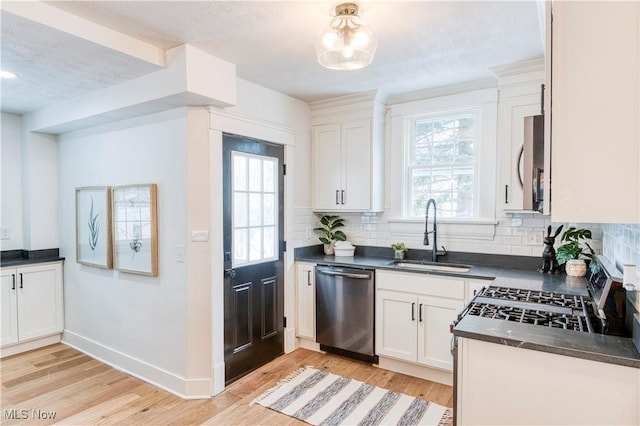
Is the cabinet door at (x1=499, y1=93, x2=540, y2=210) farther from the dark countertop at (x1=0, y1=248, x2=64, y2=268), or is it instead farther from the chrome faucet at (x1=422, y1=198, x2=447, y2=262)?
the dark countertop at (x1=0, y1=248, x2=64, y2=268)

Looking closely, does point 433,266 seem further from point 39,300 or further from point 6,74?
point 39,300

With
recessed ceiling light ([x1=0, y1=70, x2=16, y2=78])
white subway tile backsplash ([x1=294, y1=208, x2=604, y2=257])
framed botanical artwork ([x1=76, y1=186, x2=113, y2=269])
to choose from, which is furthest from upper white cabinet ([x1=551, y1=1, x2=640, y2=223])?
framed botanical artwork ([x1=76, y1=186, x2=113, y2=269])

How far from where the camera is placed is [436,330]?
9.59 ft

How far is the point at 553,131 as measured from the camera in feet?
4.00

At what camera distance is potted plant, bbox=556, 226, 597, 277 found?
2.68 metres

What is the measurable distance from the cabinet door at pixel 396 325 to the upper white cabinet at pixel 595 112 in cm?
197

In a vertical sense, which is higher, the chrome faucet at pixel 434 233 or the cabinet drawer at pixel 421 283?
the chrome faucet at pixel 434 233

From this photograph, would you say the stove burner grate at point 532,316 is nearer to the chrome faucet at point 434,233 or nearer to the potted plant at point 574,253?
the potted plant at point 574,253

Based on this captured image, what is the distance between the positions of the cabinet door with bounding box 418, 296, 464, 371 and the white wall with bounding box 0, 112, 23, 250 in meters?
4.03

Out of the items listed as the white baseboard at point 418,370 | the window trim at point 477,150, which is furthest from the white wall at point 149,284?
the window trim at point 477,150

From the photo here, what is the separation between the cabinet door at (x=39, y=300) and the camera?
362cm

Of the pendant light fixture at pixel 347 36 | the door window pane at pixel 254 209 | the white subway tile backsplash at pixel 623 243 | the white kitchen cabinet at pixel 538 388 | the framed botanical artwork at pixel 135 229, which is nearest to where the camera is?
the white kitchen cabinet at pixel 538 388

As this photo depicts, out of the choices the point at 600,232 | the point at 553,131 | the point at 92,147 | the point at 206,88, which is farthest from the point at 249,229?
the point at 600,232

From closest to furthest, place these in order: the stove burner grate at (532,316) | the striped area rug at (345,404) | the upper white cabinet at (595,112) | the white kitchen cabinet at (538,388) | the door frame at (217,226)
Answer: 1. the upper white cabinet at (595,112)
2. the white kitchen cabinet at (538,388)
3. the stove burner grate at (532,316)
4. the striped area rug at (345,404)
5. the door frame at (217,226)
